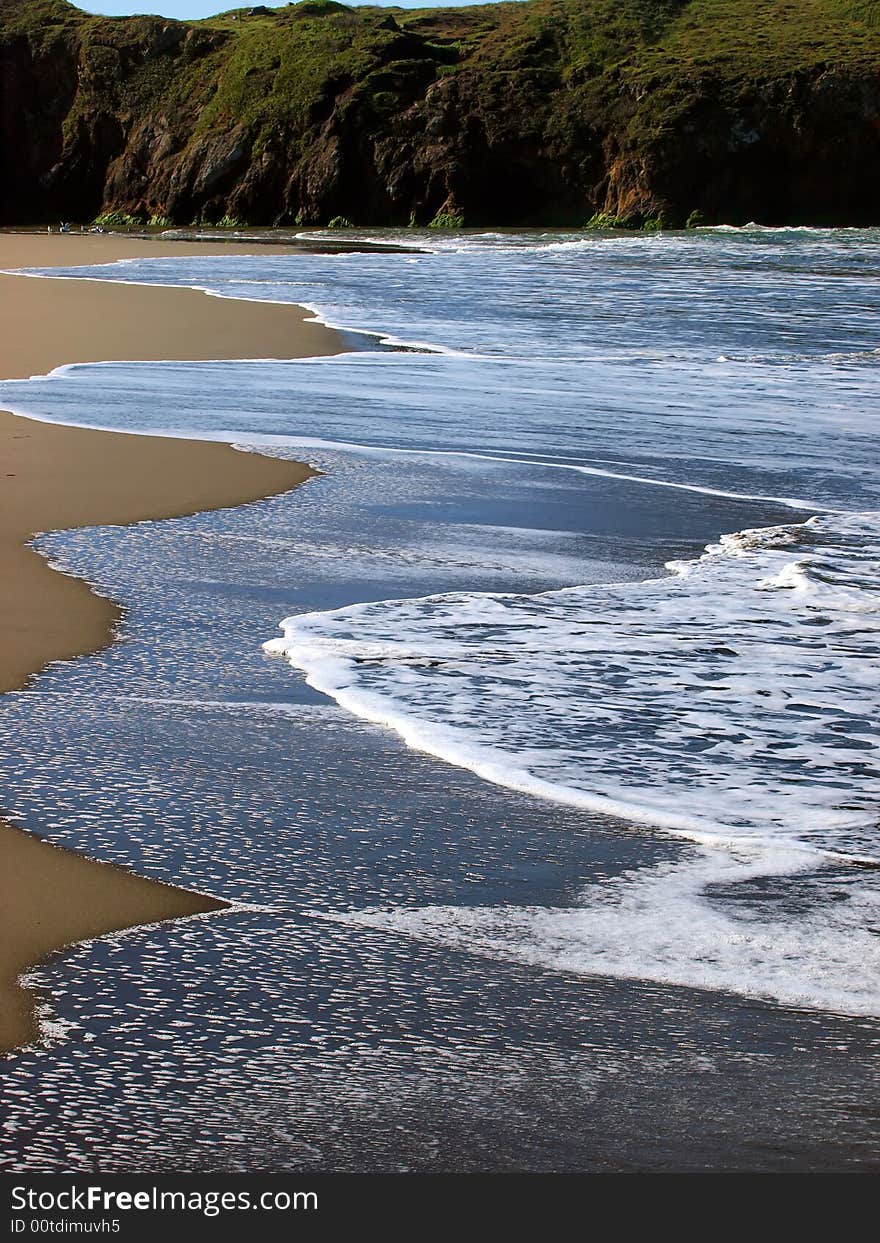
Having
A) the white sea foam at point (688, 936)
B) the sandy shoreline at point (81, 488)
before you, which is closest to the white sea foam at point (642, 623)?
the white sea foam at point (688, 936)

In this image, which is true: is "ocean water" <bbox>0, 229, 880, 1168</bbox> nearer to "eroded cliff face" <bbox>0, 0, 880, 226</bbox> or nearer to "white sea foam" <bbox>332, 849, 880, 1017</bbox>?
"white sea foam" <bbox>332, 849, 880, 1017</bbox>

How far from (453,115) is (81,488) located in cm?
5884

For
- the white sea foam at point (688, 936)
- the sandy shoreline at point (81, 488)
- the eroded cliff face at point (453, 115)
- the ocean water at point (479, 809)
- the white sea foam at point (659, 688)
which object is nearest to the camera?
the ocean water at point (479, 809)

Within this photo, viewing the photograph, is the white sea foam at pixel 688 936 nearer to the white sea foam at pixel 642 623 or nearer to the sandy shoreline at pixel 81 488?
the white sea foam at pixel 642 623

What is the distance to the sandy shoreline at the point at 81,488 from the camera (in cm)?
245

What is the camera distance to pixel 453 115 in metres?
61.3

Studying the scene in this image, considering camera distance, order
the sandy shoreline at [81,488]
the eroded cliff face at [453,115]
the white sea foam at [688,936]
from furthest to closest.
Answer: the eroded cliff face at [453,115] → the sandy shoreline at [81,488] → the white sea foam at [688,936]

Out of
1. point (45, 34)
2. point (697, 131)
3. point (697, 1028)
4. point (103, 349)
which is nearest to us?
point (697, 1028)

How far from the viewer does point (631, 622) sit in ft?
14.5

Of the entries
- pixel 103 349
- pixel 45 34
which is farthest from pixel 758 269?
pixel 45 34

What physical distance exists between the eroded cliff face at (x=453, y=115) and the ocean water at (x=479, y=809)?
2079 inches

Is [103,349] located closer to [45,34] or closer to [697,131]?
[697,131]

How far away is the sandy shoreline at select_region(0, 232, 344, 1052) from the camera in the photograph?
8.04 ft

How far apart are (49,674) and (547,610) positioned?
1.56 meters
